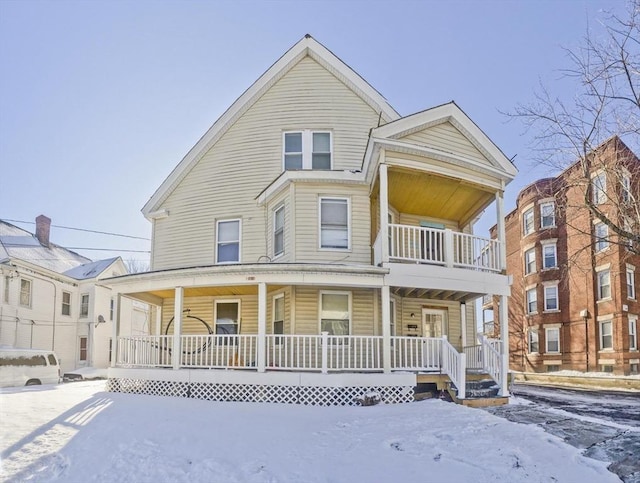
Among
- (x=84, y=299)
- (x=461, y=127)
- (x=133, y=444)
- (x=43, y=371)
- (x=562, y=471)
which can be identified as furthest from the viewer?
(x=84, y=299)

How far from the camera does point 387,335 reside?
40.3ft

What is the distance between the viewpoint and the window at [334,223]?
14.8m

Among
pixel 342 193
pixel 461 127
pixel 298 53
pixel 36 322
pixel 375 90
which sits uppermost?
pixel 298 53

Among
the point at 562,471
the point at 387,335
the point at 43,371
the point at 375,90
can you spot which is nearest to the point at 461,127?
the point at 375,90

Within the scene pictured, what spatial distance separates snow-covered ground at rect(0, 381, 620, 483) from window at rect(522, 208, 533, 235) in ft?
74.0

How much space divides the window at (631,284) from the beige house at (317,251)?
1382 cm

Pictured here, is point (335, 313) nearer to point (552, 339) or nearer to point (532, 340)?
point (552, 339)

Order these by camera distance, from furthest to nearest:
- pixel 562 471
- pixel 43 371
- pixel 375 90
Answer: pixel 43 371 < pixel 375 90 < pixel 562 471

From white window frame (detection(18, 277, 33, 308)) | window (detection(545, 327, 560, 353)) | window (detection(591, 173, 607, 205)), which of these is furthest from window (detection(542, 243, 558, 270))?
white window frame (detection(18, 277, 33, 308))

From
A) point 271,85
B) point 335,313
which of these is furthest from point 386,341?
point 271,85

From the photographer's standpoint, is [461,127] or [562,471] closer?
[562,471]

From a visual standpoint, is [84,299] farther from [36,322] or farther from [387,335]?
[387,335]

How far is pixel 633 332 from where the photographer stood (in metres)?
25.7

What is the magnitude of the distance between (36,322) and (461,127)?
2266 centimetres
